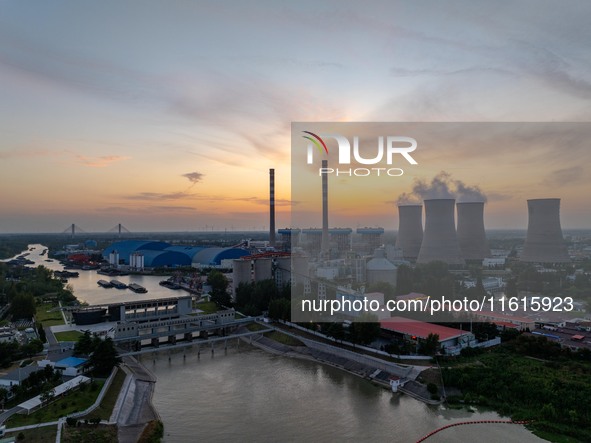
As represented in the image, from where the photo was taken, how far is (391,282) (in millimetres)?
7688

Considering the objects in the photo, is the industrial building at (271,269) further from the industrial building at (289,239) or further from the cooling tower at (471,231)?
the cooling tower at (471,231)

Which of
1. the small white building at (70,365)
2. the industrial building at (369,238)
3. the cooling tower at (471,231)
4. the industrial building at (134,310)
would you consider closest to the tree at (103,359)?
the small white building at (70,365)

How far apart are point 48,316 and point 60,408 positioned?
13.4 ft

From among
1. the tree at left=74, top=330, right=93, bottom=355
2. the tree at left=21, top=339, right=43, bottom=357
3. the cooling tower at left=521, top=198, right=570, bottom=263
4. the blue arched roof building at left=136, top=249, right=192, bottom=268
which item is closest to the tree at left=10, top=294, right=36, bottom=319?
the tree at left=21, top=339, right=43, bottom=357

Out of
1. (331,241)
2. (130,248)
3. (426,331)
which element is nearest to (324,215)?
(331,241)

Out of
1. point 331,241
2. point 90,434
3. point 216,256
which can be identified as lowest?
point 90,434

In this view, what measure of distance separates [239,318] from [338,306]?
5.31ft

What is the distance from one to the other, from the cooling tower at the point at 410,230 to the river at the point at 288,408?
4.40 meters

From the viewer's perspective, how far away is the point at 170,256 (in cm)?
1493

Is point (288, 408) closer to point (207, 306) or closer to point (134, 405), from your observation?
point (134, 405)

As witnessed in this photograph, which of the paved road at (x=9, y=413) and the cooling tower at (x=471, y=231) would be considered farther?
the cooling tower at (x=471, y=231)

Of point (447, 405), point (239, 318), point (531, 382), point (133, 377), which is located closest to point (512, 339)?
point (531, 382)

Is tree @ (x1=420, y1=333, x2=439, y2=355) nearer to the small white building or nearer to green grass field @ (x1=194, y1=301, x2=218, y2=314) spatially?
the small white building

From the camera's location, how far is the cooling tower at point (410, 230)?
8.51 metres
